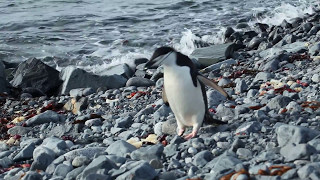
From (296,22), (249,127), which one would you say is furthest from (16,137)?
(296,22)

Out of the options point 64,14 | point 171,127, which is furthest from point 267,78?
point 64,14

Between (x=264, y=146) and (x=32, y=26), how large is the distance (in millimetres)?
13978

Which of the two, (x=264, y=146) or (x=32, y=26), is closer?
(x=264, y=146)

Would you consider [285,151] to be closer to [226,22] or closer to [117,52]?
[117,52]

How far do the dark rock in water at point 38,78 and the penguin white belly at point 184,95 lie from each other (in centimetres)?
460

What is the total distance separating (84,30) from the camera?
16.5 meters

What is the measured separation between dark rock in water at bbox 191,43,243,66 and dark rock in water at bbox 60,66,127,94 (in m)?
1.91

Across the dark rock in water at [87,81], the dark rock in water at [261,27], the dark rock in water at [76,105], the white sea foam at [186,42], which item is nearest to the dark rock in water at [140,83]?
the dark rock in water at [87,81]

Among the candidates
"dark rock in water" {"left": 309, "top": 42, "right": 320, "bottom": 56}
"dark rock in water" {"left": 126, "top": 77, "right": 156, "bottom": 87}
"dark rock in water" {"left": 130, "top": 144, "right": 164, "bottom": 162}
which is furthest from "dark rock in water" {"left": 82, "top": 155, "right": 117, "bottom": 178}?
"dark rock in water" {"left": 309, "top": 42, "right": 320, "bottom": 56}

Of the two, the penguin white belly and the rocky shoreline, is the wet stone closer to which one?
the rocky shoreline

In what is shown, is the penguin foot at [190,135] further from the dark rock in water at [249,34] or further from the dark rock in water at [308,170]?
the dark rock in water at [249,34]

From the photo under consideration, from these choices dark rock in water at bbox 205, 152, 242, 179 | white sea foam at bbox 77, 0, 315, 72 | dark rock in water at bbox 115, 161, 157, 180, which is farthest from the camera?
white sea foam at bbox 77, 0, 315, 72

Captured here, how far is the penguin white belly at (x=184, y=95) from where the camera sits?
507cm

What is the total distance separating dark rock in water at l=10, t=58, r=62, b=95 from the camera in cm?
955
